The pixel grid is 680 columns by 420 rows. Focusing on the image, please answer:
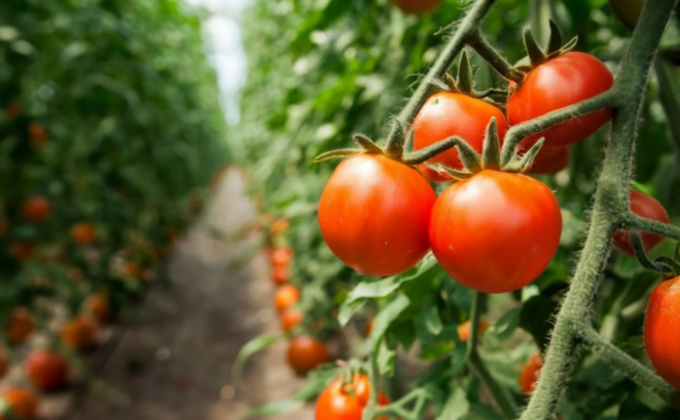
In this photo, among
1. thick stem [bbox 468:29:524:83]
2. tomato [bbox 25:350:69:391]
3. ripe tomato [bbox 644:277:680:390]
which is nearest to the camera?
ripe tomato [bbox 644:277:680:390]

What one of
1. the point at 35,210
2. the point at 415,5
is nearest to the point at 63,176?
the point at 35,210

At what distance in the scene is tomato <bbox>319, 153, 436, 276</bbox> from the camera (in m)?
0.42

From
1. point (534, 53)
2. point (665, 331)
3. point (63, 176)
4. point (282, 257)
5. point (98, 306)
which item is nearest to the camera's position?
point (665, 331)

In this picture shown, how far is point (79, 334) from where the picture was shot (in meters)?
2.50

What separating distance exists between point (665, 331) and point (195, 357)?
254 cm

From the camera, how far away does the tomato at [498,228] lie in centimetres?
38

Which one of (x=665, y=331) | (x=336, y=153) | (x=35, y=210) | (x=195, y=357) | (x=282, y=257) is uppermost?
(x=336, y=153)

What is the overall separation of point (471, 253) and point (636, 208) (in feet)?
0.56

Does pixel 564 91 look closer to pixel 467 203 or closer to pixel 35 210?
pixel 467 203

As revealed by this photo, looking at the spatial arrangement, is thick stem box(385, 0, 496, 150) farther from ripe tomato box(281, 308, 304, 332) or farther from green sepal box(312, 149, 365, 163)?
ripe tomato box(281, 308, 304, 332)

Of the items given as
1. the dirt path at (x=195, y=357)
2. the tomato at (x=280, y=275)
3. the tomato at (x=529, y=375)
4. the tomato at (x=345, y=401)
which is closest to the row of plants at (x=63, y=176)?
the dirt path at (x=195, y=357)

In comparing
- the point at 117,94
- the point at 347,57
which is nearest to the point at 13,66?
the point at 117,94

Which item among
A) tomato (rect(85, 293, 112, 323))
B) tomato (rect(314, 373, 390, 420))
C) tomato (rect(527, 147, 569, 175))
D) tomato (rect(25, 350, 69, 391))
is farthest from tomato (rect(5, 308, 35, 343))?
tomato (rect(527, 147, 569, 175))

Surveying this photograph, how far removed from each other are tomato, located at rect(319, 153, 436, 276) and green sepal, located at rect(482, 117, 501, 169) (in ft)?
0.17
